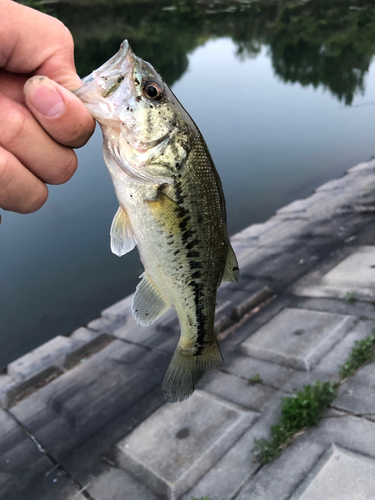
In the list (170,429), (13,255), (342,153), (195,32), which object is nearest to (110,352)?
(170,429)

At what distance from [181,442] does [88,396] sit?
1.56 m

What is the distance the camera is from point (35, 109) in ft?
4.76

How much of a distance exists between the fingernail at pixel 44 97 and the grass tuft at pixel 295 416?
3.38m

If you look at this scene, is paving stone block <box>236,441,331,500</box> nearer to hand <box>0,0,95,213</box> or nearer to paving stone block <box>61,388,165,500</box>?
paving stone block <box>61,388,165,500</box>

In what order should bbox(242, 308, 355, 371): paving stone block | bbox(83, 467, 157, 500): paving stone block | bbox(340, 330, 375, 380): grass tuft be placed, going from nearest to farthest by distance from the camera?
1. bbox(83, 467, 157, 500): paving stone block
2. bbox(340, 330, 375, 380): grass tuft
3. bbox(242, 308, 355, 371): paving stone block

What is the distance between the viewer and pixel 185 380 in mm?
1862

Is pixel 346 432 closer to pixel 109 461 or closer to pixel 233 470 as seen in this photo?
pixel 233 470

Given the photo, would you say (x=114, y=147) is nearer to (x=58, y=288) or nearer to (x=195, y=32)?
(x=58, y=288)

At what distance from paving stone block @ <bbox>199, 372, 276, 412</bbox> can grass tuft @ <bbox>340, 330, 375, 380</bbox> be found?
77 centimetres

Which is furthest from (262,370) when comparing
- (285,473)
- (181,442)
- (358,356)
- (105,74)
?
(105,74)

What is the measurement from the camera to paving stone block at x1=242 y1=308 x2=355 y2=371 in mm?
4734

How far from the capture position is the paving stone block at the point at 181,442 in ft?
12.3

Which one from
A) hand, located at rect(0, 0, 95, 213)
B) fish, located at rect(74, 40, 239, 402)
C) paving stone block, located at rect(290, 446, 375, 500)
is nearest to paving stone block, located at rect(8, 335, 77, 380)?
paving stone block, located at rect(290, 446, 375, 500)

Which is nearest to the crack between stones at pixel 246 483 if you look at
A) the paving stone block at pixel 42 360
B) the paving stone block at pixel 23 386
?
the paving stone block at pixel 23 386
